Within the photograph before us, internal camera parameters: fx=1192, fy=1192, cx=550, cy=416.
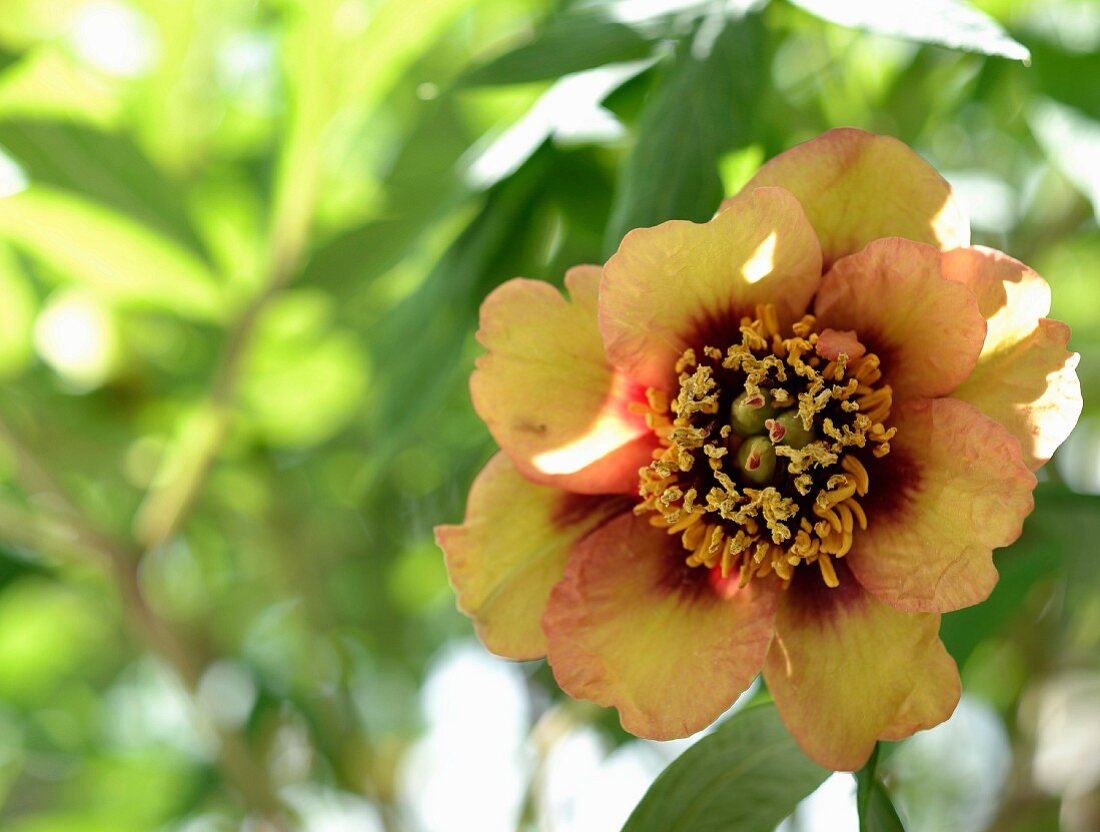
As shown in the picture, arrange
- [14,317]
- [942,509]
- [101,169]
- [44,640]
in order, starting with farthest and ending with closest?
[44,640], [14,317], [101,169], [942,509]

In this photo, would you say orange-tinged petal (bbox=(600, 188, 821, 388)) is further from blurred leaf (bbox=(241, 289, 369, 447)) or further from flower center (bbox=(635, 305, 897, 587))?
blurred leaf (bbox=(241, 289, 369, 447))

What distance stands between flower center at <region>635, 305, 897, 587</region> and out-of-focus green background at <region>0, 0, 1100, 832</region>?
0.09 m

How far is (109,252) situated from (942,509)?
819 millimetres

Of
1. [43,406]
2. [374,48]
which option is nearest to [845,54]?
[374,48]

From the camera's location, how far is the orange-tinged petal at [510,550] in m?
0.66

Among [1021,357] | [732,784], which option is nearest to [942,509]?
[1021,357]

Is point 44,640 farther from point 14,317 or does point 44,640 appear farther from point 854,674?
point 854,674

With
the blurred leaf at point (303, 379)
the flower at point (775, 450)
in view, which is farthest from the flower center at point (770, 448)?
the blurred leaf at point (303, 379)

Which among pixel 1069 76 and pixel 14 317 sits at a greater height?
pixel 1069 76

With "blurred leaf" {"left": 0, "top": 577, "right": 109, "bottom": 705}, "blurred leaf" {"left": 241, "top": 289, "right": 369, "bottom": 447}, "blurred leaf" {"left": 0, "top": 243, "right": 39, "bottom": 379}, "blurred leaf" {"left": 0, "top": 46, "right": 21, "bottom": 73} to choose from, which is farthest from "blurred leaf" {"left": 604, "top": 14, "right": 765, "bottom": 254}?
"blurred leaf" {"left": 0, "top": 577, "right": 109, "bottom": 705}

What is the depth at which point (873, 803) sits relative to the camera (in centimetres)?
60

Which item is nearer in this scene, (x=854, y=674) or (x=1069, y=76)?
(x=854, y=674)

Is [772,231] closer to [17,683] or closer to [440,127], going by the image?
[440,127]

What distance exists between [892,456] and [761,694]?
0.20 m
